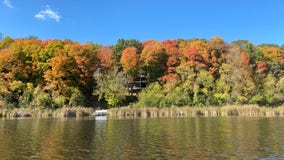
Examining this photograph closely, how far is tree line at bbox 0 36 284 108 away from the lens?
60938 millimetres

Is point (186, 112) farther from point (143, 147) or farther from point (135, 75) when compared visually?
point (143, 147)

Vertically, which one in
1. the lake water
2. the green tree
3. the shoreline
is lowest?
the lake water

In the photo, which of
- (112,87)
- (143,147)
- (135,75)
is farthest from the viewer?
(135,75)

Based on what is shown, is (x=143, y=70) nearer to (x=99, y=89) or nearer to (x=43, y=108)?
(x=99, y=89)

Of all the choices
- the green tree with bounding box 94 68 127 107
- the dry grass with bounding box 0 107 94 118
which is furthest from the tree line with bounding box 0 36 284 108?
the dry grass with bounding box 0 107 94 118

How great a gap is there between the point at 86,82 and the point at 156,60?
1602 cm

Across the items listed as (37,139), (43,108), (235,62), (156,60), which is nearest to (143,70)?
(156,60)

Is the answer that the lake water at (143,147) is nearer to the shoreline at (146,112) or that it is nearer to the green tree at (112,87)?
the shoreline at (146,112)

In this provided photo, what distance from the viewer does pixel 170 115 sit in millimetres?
50344

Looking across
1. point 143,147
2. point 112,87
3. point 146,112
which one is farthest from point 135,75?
point 143,147

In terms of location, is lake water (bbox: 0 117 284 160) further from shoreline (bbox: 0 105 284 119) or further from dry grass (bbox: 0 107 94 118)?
dry grass (bbox: 0 107 94 118)

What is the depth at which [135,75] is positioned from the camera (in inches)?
2761

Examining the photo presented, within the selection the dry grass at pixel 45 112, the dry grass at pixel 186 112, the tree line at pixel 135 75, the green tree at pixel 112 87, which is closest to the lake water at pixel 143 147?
the dry grass at pixel 186 112

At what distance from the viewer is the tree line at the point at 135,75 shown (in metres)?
60.9
